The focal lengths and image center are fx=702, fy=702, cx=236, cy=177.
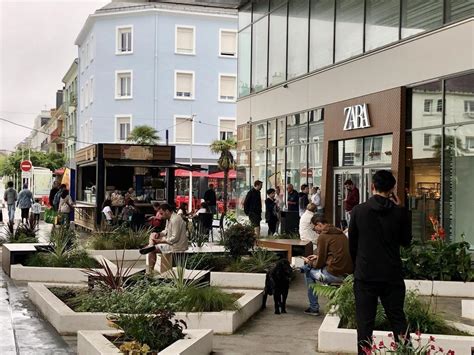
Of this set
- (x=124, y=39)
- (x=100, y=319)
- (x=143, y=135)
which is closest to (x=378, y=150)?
(x=100, y=319)

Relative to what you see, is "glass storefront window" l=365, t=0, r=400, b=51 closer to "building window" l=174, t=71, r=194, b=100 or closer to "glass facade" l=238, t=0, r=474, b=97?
"glass facade" l=238, t=0, r=474, b=97

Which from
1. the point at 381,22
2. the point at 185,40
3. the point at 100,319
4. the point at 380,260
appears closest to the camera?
the point at 380,260

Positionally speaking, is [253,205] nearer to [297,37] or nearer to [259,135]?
[297,37]

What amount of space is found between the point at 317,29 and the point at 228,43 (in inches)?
1093

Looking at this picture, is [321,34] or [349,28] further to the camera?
[321,34]

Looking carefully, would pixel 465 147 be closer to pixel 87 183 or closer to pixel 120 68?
pixel 87 183

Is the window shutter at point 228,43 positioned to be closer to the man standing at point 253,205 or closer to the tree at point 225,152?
the tree at point 225,152

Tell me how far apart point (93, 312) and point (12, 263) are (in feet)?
17.9

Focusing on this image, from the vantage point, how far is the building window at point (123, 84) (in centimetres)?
4862

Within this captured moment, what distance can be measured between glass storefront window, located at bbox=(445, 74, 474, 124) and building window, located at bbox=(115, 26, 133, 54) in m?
35.5

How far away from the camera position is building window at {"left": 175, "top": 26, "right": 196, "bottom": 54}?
48.8 metres

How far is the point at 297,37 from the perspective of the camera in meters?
24.4

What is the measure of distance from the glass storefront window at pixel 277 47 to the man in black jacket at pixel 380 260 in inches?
766

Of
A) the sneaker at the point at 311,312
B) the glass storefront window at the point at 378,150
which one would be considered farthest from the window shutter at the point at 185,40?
the sneaker at the point at 311,312
